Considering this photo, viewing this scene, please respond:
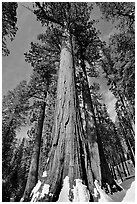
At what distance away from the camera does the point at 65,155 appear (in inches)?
105

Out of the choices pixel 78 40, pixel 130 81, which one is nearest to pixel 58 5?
pixel 78 40

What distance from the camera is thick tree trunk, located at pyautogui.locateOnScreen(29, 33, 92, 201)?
7.63 ft

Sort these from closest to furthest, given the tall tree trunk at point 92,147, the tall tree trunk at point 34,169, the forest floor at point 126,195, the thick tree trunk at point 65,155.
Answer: the thick tree trunk at point 65,155
the forest floor at point 126,195
the tall tree trunk at point 92,147
the tall tree trunk at point 34,169

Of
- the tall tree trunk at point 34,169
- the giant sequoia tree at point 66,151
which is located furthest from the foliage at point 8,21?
the tall tree trunk at point 34,169

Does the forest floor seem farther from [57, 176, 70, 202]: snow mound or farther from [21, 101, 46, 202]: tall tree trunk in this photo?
[21, 101, 46, 202]: tall tree trunk

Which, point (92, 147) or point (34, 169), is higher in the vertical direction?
point (92, 147)

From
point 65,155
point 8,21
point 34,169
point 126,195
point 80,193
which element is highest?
point 8,21

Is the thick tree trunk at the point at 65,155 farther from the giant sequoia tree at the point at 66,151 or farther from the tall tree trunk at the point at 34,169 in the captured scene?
the tall tree trunk at the point at 34,169

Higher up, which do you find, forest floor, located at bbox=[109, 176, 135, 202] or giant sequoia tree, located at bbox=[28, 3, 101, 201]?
giant sequoia tree, located at bbox=[28, 3, 101, 201]

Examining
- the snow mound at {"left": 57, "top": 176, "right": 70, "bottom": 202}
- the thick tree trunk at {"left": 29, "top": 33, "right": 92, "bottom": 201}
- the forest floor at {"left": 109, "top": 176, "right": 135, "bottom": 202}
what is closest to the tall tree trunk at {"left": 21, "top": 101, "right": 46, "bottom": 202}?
the forest floor at {"left": 109, "top": 176, "right": 135, "bottom": 202}

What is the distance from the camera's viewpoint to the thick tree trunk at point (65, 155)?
7.63 ft

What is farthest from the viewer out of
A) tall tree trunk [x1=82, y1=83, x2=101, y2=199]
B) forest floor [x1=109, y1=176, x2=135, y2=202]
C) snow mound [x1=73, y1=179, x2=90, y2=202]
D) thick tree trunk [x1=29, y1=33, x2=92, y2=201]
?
tall tree trunk [x1=82, y1=83, x2=101, y2=199]

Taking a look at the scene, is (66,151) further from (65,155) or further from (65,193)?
(65,193)

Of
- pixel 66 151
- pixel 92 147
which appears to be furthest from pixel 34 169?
pixel 66 151
